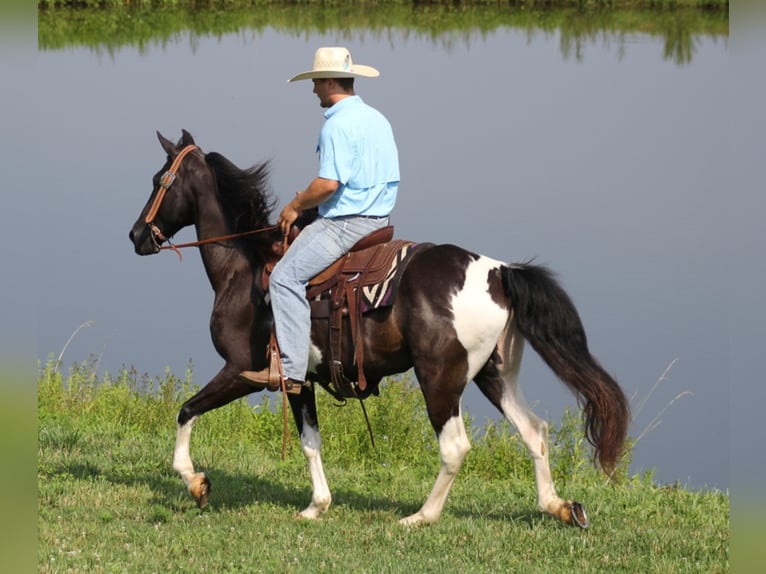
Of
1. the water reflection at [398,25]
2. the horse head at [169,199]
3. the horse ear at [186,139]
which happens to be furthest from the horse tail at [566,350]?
the water reflection at [398,25]

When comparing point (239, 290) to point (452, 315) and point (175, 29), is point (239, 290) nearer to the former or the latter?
point (452, 315)

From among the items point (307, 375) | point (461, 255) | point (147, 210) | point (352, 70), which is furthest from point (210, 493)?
point (352, 70)

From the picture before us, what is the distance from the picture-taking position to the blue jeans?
288 inches

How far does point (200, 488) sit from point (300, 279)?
5.23 feet

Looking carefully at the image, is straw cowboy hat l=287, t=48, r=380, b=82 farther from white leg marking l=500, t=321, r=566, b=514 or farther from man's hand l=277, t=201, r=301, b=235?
white leg marking l=500, t=321, r=566, b=514

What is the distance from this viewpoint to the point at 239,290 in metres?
7.85

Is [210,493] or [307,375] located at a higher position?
[307,375]

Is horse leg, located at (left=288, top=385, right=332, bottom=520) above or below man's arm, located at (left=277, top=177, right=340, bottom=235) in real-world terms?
below

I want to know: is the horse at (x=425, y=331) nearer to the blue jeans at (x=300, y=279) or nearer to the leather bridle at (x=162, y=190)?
the leather bridle at (x=162, y=190)

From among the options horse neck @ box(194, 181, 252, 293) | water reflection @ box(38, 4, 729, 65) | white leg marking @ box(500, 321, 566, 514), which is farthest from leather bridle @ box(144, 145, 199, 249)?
water reflection @ box(38, 4, 729, 65)

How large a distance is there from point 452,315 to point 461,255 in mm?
410

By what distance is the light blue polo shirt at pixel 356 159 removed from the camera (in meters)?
7.19

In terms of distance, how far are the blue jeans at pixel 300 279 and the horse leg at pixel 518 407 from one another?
1185 millimetres

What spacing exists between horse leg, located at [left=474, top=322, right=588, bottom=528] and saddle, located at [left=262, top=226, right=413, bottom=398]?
0.84m
